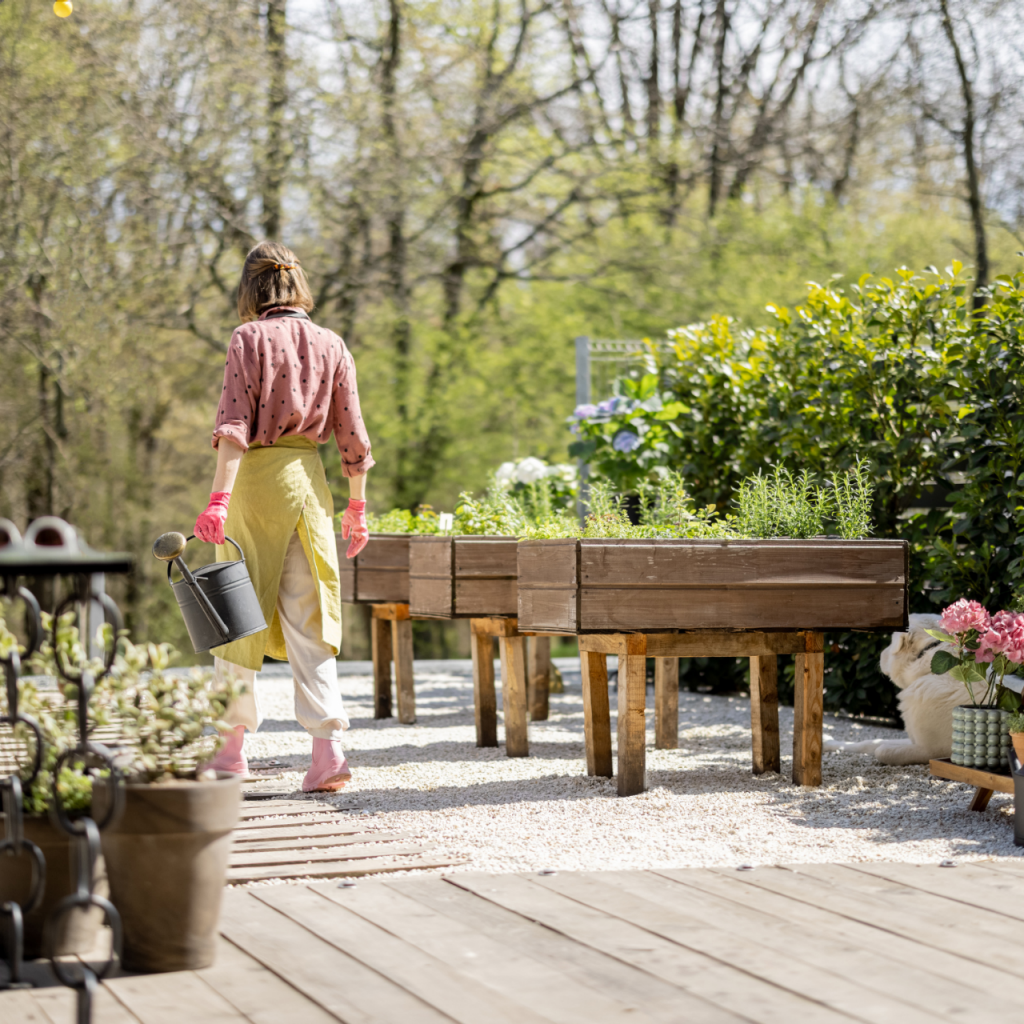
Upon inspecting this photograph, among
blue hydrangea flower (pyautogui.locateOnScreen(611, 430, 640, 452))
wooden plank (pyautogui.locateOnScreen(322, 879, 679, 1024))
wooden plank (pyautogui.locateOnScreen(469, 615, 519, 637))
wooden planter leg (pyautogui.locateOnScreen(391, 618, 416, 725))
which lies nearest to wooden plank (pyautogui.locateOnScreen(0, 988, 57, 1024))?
wooden plank (pyautogui.locateOnScreen(322, 879, 679, 1024))

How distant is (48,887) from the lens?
239cm

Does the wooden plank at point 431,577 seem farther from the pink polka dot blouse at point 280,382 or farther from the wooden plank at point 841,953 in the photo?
the wooden plank at point 841,953

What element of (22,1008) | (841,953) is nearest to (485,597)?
(841,953)

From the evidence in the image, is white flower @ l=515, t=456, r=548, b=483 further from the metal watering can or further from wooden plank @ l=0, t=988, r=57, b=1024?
wooden plank @ l=0, t=988, r=57, b=1024

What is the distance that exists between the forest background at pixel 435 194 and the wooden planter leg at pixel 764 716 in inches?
298

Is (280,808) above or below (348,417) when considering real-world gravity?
below

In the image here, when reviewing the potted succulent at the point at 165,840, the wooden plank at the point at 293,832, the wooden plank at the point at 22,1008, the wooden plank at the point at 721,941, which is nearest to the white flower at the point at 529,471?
the wooden plank at the point at 293,832

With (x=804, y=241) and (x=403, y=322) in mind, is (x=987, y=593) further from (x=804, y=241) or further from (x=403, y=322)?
(x=804, y=241)

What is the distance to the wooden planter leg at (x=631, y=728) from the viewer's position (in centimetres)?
422

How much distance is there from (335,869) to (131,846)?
35.1 inches

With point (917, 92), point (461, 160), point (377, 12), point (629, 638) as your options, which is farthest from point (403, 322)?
point (629, 638)

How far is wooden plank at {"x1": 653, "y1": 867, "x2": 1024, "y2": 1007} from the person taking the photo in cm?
232

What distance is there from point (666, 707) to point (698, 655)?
44.8 inches

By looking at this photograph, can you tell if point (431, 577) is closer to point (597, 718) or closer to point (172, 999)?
point (597, 718)
